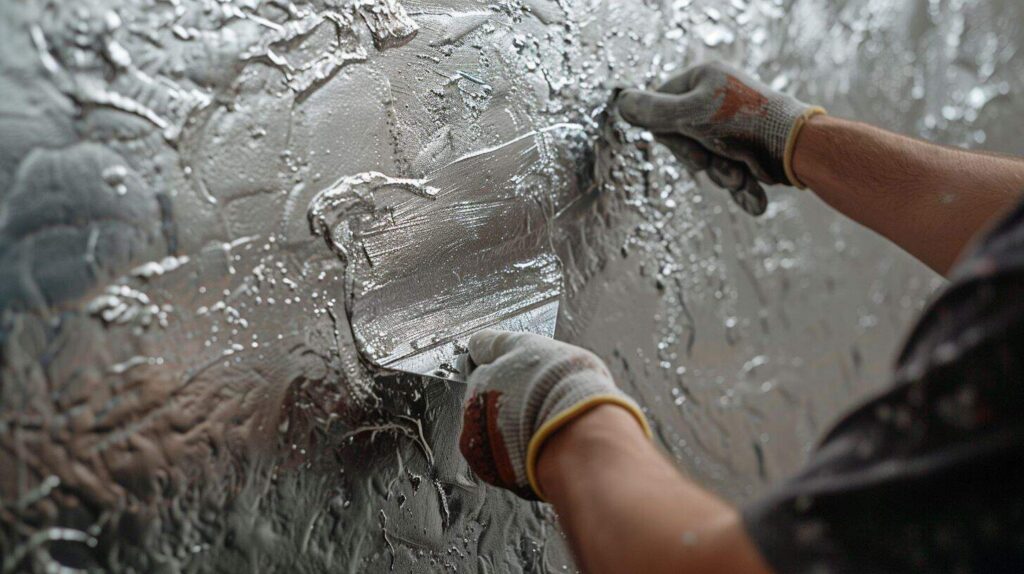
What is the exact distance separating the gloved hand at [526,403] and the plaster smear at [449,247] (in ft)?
0.51

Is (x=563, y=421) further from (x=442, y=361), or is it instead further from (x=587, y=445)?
(x=442, y=361)

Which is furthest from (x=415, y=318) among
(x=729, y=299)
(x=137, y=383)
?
(x=729, y=299)

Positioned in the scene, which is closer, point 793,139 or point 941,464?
point 941,464

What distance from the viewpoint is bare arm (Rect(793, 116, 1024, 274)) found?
110cm

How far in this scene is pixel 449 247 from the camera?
107 cm

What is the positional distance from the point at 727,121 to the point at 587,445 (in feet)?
2.20

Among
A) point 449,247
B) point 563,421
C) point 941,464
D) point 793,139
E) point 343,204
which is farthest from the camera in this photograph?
point 793,139

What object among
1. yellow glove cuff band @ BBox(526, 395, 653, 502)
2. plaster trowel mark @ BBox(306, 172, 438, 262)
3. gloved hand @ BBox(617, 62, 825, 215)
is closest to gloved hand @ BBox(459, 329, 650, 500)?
yellow glove cuff band @ BBox(526, 395, 653, 502)

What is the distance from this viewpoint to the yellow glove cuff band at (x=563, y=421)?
0.79 meters

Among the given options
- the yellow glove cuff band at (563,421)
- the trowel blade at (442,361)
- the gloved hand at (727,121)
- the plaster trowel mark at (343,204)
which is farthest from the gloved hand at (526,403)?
the gloved hand at (727,121)

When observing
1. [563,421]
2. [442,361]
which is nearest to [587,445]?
[563,421]

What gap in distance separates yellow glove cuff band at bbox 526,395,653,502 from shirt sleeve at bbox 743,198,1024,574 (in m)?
0.25

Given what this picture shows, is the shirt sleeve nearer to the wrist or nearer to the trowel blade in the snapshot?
the wrist

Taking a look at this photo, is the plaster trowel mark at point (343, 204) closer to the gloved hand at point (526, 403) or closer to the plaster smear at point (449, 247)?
the plaster smear at point (449, 247)
